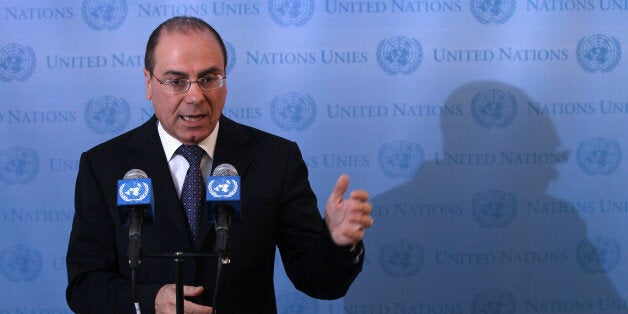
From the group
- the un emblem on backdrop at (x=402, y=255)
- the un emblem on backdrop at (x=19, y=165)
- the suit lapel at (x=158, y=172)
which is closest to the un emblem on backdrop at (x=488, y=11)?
the un emblem on backdrop at (x=402, y=255)

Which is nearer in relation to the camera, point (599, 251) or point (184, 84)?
point (184, 84)

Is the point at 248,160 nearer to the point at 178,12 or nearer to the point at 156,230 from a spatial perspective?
the point at 156,230

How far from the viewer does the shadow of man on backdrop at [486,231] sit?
3.03 meters

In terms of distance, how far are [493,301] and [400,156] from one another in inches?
29.1

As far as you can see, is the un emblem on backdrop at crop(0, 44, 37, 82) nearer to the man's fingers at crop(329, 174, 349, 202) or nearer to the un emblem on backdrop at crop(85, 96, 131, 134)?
the un emblem on backdrop at crop(85, 96, 131, 134)

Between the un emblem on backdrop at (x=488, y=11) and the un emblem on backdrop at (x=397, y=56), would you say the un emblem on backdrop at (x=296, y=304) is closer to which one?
the un emblem on backdrop at (x=397, y=56)

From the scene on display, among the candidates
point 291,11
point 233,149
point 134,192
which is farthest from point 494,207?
point 134,192

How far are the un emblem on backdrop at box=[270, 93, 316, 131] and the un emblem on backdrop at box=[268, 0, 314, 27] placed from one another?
298 millimetres

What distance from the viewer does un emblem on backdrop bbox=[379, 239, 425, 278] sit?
3076mm

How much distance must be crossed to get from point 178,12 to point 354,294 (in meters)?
1.38

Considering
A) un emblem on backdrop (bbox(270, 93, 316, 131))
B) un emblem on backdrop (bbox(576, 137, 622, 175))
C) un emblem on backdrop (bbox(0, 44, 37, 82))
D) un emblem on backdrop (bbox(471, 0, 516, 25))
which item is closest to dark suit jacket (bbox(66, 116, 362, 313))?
un emblem on backdrop (bbox(270, 93, 316, 131))

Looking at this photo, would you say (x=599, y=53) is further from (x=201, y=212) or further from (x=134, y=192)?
(x=134, y=192)

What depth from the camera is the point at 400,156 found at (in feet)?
9.93

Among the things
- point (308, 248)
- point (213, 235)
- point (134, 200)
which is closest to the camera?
point (134, 200)
